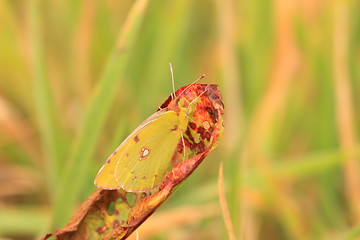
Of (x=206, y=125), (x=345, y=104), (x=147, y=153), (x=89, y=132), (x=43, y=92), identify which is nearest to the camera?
(x=206, y=125)

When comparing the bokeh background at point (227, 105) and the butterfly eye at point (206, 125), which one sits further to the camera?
the bokeh background at point (227, 105)

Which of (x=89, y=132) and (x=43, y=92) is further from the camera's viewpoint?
(x=43, y=92)

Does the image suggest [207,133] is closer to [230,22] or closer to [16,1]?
[230,22]

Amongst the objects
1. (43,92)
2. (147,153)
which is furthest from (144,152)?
(43,92)

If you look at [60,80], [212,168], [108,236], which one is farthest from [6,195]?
[108,236]

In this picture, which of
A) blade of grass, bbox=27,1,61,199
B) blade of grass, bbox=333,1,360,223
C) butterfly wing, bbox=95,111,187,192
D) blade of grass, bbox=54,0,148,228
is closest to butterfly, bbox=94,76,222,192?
butterfly wing, bbox=95,111,187,192

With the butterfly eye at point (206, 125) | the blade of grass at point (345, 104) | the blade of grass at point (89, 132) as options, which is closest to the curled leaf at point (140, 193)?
the butterfly eye at point (206, 125)

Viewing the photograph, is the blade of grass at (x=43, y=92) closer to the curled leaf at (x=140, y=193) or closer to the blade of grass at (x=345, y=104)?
the curled leaf at (x=140, y=193)

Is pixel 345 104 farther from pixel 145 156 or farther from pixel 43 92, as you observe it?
pixel 145 156
